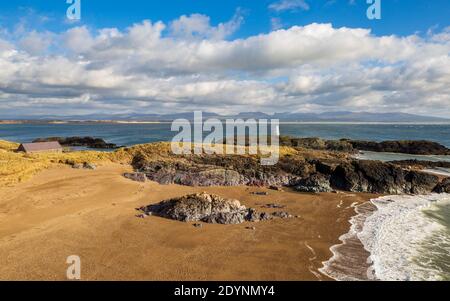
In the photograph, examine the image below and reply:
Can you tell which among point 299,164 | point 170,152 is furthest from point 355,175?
point 170,152

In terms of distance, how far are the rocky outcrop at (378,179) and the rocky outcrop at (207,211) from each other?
9.96 m

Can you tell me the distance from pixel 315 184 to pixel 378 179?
5.44 metres

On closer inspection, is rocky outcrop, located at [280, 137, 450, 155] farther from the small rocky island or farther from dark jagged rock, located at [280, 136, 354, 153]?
the small rocky island

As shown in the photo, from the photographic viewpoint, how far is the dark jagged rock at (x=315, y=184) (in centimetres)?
2539

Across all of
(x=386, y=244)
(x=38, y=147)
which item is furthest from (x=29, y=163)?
(x=386, y=244)

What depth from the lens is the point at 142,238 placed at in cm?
1516

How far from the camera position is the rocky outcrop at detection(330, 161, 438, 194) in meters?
26.3

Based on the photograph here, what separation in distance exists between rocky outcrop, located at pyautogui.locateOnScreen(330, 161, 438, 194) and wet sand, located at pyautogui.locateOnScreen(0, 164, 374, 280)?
376 centimetres

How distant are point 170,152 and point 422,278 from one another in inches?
1022

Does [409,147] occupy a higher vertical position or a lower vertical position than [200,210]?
higher

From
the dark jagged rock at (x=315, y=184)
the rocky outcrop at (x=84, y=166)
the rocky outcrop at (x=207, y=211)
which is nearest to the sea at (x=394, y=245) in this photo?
the dark jagged rock at (x=315, y=184)

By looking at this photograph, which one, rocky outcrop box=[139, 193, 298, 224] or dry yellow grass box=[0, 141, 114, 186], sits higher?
dry yellow grass box=[0, 141, 114, 186]

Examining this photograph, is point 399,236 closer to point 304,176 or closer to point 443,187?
point 304,176

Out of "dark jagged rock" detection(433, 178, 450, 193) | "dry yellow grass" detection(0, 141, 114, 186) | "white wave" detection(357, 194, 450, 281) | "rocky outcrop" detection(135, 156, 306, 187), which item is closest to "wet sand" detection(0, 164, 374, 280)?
"white wave" detection(357, 194, 450, 281)
